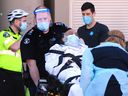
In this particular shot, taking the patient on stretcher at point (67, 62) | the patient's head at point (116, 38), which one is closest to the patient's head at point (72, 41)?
the patient on stretcher at point (67, 62)

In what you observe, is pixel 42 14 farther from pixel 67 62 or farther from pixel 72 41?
pixel 67 62

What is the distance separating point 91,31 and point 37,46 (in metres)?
1.40

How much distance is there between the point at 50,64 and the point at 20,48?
524 mm

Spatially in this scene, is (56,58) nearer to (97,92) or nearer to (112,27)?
(97,92)

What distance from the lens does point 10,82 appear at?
659 centimetres

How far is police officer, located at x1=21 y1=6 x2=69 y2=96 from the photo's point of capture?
624 centimetres

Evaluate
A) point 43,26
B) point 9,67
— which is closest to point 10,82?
point 9,67

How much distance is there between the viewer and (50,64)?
20.0 ft

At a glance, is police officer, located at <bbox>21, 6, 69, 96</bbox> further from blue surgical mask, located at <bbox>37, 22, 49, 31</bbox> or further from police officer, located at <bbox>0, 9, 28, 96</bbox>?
police officer, located at <bbox>0, 9, 28, 96</bbox>

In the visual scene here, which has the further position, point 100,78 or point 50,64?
point 50,64

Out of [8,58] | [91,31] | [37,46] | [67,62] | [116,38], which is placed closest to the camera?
[116,38]

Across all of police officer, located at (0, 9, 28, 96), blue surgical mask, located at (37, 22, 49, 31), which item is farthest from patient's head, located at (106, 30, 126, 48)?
police officer, located at (0, 9, 28, 96)

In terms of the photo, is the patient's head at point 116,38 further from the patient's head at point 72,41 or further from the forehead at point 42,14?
the forehead at point 42,14

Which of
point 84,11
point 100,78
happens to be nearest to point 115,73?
point 100,78
